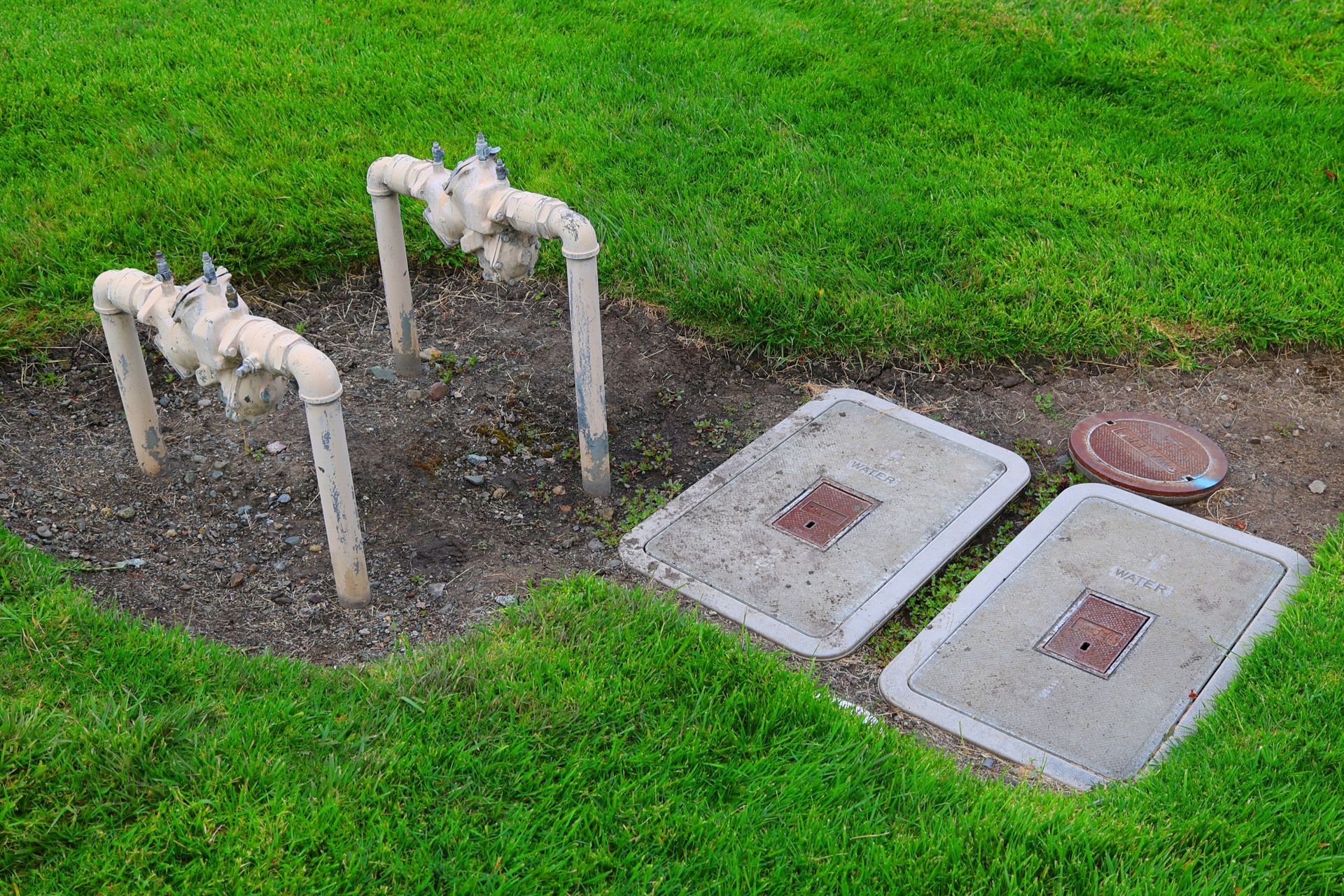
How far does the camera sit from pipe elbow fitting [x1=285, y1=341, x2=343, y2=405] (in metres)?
2.41

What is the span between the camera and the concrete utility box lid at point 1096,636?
2475 mm

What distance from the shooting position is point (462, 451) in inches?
131

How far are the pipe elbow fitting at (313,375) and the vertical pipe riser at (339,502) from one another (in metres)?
0.02

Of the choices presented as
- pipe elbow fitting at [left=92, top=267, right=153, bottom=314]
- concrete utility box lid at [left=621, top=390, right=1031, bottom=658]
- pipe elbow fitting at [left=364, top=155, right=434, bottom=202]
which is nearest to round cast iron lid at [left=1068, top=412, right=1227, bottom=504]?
concrete utility box lid at [left=621, top=390, right=1031, bottom=658]

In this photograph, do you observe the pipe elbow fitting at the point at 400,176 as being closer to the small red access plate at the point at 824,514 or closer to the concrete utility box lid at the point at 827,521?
the concrete utility box lid at the point at 827,521

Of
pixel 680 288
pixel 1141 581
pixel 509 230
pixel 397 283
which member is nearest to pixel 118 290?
pixel 397 283

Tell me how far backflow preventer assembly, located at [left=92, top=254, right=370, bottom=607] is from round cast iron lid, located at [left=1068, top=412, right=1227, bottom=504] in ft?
7.22

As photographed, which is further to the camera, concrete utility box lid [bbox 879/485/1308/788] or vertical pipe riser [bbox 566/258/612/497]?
vertical pipe riser [bbox 566/258/612/497]

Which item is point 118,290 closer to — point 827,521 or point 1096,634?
point 827,521

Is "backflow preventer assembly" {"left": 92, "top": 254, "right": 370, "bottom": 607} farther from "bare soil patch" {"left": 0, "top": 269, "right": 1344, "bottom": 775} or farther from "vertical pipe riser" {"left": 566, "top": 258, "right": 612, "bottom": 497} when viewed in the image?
"vertical pipe riser" {"left": 566, "top": 258, "right": 612, "bottom": 497}

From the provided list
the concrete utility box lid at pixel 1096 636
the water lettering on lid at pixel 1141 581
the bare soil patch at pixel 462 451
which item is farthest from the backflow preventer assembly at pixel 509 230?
the water lettering on lid at pixel 1141 581

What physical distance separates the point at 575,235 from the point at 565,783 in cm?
139

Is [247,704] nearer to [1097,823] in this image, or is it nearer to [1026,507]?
[1097,823]

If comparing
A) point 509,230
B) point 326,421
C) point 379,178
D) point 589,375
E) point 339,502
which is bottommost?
point 339,502
